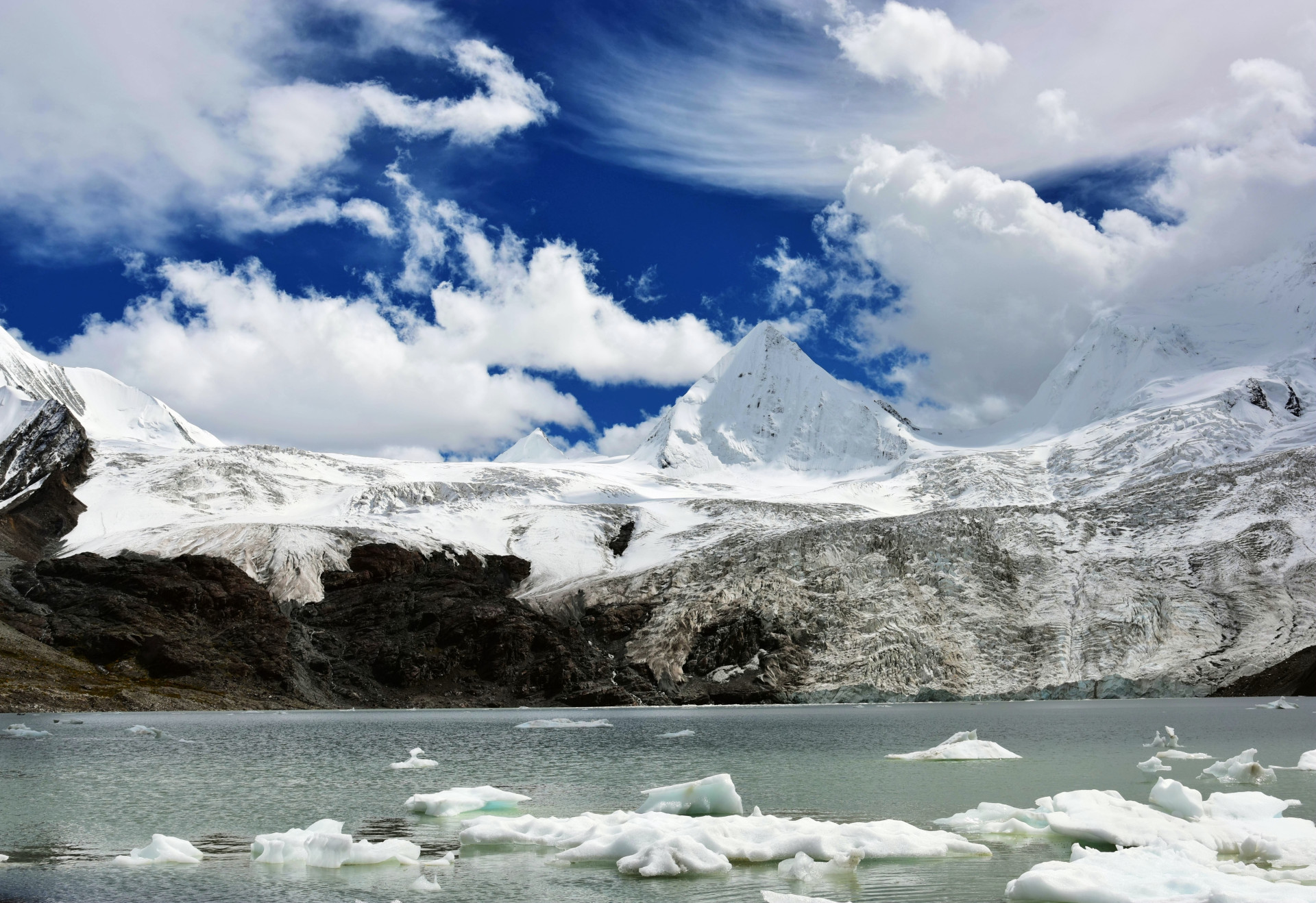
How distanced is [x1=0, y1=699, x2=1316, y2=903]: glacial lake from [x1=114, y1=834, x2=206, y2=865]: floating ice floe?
1.63 feet

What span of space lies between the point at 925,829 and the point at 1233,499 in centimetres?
17784

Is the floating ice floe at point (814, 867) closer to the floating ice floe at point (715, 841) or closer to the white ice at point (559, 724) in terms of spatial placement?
the floating ice floe at point (715, 841)

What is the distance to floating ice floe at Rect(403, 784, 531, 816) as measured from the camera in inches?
1591

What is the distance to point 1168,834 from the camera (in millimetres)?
31141

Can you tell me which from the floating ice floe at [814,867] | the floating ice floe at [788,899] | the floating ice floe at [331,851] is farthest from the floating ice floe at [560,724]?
the floating ice floe at [788,899]

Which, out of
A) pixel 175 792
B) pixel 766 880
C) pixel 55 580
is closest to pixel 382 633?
pixel 55 580

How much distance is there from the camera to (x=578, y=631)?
181625mm

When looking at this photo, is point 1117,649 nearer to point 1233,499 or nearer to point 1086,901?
point 1233,499

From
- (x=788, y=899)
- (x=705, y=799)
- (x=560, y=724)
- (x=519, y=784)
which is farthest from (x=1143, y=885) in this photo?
(x=560, y=724)

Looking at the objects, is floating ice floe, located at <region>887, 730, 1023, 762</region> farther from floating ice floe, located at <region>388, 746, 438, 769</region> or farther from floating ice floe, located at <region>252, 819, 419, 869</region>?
floating ice floe, located at <region>252, 819, 419, 869</region>

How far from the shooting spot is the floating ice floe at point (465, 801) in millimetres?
40406

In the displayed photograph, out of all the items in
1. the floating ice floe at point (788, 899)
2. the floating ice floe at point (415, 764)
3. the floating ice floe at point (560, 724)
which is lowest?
the floating ice floe at point (560, 724)

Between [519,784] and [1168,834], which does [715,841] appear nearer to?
[1168,834]

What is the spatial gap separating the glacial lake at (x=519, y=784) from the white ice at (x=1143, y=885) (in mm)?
1353
